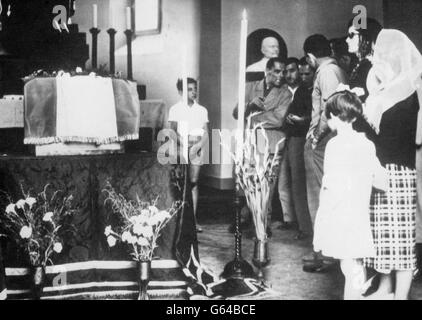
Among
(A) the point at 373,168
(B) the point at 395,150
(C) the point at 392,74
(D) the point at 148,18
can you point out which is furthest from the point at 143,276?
(D) the point at 148,18

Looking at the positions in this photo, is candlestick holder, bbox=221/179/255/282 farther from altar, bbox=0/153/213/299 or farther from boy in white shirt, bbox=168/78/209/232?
boy in white shirt, bbox=168/78/209/232

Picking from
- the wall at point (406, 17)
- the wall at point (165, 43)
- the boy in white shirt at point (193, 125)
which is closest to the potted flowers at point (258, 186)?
the boy in white shirt at point (193, 125)

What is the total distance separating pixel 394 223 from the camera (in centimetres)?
227

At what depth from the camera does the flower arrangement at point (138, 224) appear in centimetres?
244

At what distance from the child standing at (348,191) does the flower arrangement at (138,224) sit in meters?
0.69

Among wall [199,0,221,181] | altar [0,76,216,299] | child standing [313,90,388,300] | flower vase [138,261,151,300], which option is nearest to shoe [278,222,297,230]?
wall [199,0,221,181]

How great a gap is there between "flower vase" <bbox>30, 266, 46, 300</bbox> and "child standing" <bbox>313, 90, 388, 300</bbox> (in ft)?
3.81

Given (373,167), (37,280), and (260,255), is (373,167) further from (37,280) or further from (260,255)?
(37,280)

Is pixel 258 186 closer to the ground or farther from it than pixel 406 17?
closer to the ground

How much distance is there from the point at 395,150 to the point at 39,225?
1543 mm

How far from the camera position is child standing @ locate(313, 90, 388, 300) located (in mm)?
2205

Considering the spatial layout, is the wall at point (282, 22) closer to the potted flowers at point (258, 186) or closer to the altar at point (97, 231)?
the potted flowers at point (258, 186)
